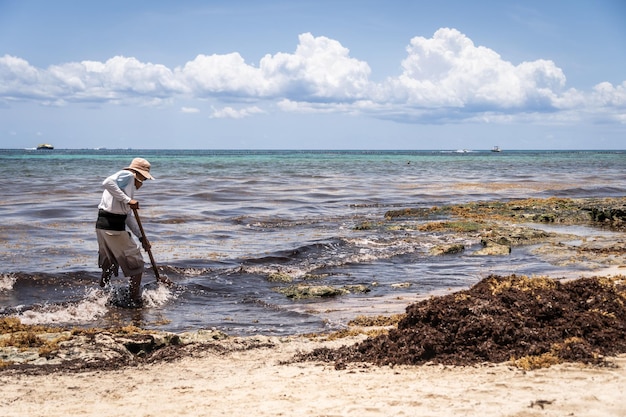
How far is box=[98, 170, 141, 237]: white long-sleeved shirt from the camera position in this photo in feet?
27.7

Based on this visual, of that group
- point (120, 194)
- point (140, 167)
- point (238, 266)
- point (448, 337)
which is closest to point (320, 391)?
point (448, 337)

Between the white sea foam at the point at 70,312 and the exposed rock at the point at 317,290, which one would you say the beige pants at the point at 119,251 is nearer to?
the white sea foam at the point at 70,312

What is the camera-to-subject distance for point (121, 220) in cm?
889

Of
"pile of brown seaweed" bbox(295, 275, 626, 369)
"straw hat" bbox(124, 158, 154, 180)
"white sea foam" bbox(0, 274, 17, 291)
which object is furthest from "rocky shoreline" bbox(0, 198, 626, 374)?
"white sea foam" bbox(0, 274, 17, 291)

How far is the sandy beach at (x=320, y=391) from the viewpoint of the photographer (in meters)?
4.52

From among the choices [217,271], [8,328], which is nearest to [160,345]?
[8,328]

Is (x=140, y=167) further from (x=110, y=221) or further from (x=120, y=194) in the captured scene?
(x=110, y=221)

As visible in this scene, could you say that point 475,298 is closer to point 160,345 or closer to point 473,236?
point 160,345

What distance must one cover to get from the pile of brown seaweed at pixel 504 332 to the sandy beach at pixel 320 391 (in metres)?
0.17

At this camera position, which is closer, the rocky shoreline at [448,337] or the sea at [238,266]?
the rocky shoreline at [448,337]

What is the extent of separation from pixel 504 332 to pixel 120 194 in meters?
5.19

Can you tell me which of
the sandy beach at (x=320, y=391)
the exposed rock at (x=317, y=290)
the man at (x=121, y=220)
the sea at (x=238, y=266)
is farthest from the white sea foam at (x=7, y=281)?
the sandy beach at (x=320, y=391)

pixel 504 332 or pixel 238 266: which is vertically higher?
pixel 504 332

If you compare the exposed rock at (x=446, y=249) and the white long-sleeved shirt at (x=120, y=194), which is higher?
the white long-sleeved shirt at (x=120, y=194)
